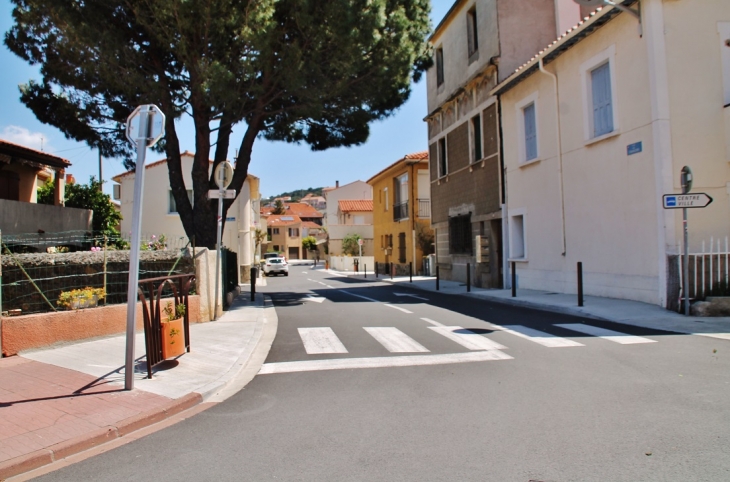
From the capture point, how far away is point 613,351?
24.6 feet

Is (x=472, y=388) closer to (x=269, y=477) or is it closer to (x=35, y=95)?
(x=269, y=477)

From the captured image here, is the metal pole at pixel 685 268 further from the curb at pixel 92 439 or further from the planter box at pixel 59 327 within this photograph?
the planter box at pixel 59 327

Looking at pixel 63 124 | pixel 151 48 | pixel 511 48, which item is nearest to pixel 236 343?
pixel 151 48

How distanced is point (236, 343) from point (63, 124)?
10611mm

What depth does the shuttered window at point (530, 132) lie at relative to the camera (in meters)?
17.0

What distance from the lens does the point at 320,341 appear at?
9.09 metres

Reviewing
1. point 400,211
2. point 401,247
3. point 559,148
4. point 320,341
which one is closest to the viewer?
point 320,341

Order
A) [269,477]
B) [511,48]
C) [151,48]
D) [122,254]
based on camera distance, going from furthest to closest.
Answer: [511,48] → [151,48] → [122,254] → [269,477]

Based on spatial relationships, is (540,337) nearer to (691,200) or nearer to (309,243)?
(691,200)

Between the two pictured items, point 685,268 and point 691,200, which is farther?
point 685,268

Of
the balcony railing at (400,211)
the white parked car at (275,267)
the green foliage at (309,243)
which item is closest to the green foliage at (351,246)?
the white parked car at (275,267)

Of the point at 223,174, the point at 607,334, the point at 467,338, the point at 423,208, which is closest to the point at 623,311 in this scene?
the point at 607,334

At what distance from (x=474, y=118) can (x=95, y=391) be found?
710 inches

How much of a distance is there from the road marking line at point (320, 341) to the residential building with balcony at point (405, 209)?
66.4 feet
